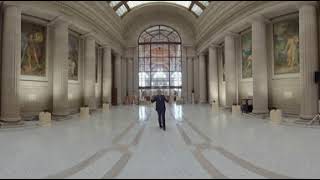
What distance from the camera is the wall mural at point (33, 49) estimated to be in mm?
12656

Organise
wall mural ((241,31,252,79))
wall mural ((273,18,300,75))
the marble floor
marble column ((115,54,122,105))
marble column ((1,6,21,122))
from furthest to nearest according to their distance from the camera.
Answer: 1. marble column ((115,54,122,105))
2. wall mural ((241,31,252,79))
3. wall mural ((273,18,300,75))
4. marble column ((1,6,21,122))
5. the marble floor

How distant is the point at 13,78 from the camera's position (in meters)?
10.3

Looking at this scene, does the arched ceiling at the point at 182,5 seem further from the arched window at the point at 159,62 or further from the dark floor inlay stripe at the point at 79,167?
the arched window at the point at 159,62

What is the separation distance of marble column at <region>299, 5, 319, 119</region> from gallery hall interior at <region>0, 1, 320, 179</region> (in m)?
0.05

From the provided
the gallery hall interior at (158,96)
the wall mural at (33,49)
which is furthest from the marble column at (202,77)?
the wall mural at (33,49)

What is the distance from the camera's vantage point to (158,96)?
9.67 meters

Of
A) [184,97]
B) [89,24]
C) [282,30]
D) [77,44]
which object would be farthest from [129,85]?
[89,24]

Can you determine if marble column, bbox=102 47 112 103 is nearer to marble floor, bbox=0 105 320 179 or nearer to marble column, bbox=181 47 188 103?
marble column, bbox=181 47 188 103

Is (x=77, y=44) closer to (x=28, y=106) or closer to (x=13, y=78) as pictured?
(x=28, y=106)

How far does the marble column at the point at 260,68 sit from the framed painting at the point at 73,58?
1214 cm

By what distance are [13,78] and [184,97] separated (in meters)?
25.3

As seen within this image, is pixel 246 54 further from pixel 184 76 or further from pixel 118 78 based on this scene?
pixel 118 78

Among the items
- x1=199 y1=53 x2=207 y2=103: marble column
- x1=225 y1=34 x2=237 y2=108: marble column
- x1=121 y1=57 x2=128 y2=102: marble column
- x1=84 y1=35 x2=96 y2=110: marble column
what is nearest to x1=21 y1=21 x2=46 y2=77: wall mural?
x1=84 y1=35 x2=96 y2=110: marble column

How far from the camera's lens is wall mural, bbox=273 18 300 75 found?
12336 mm
